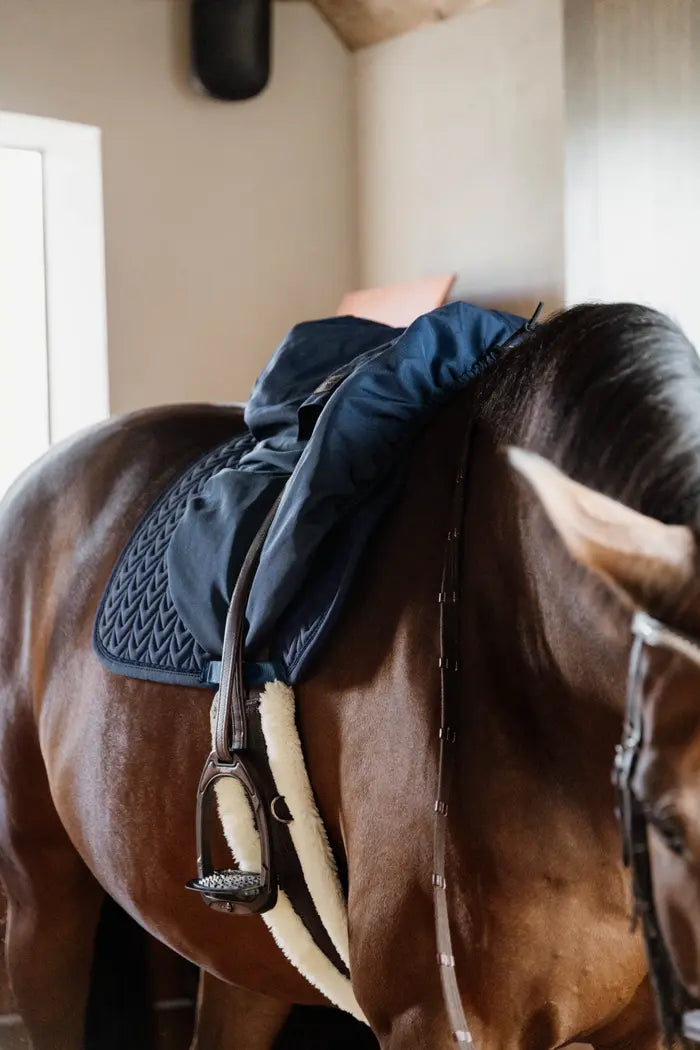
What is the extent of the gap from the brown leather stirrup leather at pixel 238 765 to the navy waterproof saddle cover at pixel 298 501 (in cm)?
2

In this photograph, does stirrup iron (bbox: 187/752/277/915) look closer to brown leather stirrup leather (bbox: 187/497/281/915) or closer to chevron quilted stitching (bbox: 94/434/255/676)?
brown leather stirrup leather (bbox: 187/497/281/915)

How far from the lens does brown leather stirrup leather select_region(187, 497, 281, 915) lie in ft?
2.95

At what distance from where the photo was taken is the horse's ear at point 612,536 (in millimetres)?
534

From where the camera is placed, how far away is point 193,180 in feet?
8.73

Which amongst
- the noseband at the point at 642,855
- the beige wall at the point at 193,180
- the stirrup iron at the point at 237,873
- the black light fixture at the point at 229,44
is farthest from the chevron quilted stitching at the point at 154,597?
the black light fixture at the point at 229,44

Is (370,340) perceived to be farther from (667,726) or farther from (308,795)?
(667,726)

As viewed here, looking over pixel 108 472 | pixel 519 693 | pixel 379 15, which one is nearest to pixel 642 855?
pixel 519 693

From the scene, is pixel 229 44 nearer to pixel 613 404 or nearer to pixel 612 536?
pixel 613 404

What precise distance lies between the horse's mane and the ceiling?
1938 mm

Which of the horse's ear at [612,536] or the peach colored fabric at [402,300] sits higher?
the peach colored fabric at [402,300]

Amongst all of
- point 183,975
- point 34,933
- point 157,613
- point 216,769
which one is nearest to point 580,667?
point 216,769

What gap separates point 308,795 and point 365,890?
0.35ft

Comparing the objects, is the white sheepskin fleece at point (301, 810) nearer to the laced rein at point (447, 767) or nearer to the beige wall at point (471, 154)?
the laced rein at point (447, 767)

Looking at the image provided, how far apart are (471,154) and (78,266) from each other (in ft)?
3.14
